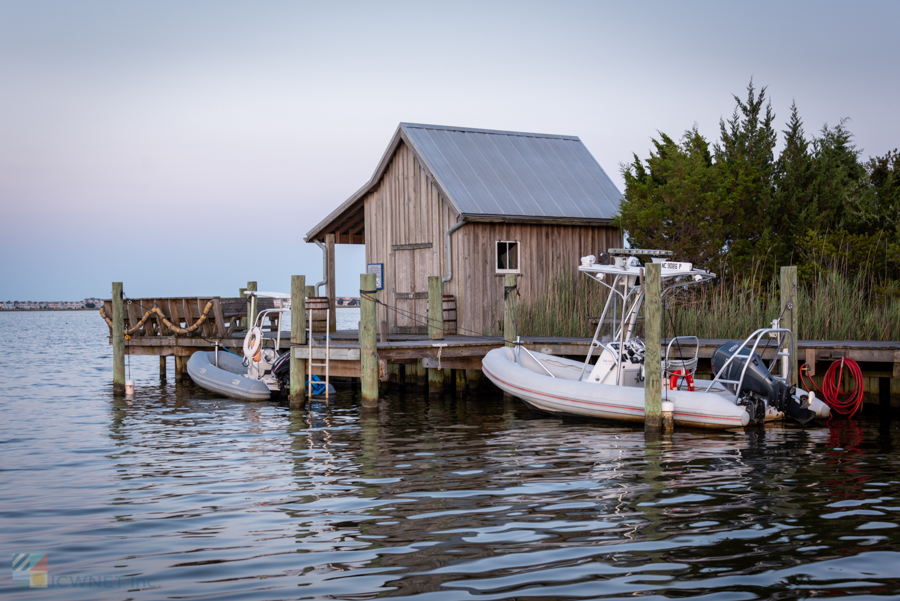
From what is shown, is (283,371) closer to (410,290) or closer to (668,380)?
(410,290)

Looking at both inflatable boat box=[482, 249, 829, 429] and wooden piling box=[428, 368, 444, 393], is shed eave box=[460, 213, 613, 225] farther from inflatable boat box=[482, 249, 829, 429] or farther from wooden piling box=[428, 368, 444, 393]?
inflatable boat box=[482, 249, 829, 429]

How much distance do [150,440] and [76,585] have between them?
675 centimetres

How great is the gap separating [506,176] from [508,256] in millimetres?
2130

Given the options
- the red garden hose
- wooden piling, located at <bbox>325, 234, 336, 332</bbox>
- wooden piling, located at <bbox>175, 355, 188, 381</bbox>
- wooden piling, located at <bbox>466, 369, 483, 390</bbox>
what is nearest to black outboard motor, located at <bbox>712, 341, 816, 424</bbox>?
the red garden hose

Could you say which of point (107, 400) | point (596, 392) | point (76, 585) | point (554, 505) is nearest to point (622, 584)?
point (554, 505)

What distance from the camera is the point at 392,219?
20.5 metres

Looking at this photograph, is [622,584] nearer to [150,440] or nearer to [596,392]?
[596,392]

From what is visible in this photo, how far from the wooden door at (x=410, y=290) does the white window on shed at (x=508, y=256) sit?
5.20ft

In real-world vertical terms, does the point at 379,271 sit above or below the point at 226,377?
above

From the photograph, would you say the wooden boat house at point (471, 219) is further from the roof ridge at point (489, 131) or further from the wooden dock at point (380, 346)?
the wooden dock at point (380, 346)

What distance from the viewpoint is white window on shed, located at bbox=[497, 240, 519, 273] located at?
62.2 ft

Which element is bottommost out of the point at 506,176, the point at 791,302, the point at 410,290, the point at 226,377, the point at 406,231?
the point at 226,377

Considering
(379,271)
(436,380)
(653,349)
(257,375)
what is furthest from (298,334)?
(653,349)

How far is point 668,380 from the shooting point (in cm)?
1236
